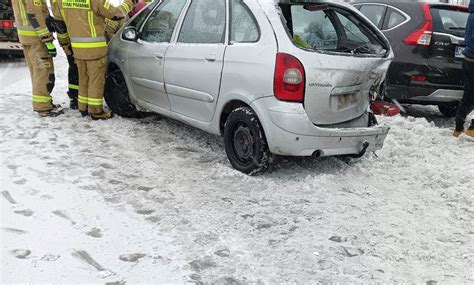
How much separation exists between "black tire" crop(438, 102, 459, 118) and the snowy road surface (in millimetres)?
1832

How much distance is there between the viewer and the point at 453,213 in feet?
12.0

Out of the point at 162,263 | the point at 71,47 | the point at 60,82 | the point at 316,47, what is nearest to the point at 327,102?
the point at 316,47

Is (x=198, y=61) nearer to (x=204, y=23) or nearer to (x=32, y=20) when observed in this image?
(x=204, y=23)

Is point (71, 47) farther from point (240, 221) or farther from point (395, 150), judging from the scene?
point (395, 150)

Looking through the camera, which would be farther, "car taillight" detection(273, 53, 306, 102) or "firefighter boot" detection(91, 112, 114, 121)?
"firefighter boot" detection(91, 112, 114, 121)

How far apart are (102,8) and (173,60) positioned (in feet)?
4.45

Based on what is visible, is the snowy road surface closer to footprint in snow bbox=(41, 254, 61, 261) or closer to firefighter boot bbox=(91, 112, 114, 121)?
footprint in snow bbox=(41, 254, 61, 261)

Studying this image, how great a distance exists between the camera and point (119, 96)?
6117 mm

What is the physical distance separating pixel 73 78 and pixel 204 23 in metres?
2.69

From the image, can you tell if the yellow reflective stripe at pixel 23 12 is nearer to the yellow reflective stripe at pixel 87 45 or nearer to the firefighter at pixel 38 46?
the firefighter at pixel 38 46

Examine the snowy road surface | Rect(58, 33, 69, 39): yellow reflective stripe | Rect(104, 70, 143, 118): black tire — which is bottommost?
the snowy road surface

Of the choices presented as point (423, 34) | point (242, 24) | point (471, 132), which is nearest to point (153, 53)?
point (242, 24)

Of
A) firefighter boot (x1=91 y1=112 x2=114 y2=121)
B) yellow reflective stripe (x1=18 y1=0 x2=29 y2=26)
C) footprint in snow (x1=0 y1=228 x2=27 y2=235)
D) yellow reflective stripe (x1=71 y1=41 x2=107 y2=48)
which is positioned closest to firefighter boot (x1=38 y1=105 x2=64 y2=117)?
firefighter boot (x1=91 y1=112 x2=114 y2=121)

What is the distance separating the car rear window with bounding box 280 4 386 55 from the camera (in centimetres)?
405
